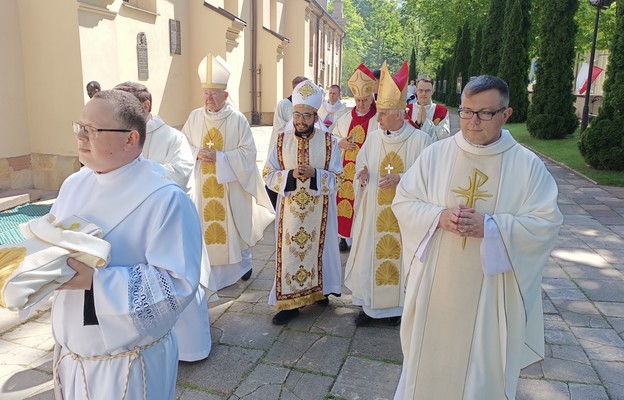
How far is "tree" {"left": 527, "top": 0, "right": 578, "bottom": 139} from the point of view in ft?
54.3

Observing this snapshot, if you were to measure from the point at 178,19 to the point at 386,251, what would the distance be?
1099 centimetres

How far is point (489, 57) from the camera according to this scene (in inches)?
974

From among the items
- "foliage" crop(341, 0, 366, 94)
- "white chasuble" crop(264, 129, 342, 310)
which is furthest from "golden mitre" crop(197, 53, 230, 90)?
"foliage" crop(341, 0, 366, 94)

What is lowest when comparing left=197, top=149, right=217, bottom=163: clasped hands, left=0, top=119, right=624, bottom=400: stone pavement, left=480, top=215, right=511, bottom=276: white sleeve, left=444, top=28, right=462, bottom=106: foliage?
left=0, top=119, right=624, bottom=400: stone pavement

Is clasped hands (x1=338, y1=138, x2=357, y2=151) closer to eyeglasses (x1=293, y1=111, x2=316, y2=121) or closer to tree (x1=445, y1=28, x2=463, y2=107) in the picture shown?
eyeglasses (x1=293, y1=111, x2=316, y2=121)

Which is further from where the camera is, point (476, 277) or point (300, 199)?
point (300, 199)

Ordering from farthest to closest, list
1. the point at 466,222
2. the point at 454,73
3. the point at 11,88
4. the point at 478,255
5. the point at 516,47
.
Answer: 1. the point at 454,73
2. the point at 516,47
3. the point at 11,88
4. the point at 478,255
5. the point at 466,222

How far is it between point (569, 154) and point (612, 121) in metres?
2.88

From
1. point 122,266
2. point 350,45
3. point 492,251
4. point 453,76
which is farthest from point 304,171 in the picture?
point 350,45

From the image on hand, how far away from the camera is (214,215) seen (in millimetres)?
→ 5363

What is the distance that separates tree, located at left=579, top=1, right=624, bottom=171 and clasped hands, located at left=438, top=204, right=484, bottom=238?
36.0 ft

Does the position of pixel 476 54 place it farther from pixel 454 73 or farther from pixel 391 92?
pixel 391 92

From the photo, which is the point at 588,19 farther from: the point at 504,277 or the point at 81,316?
the point at 81,316

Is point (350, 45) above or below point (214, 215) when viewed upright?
above
